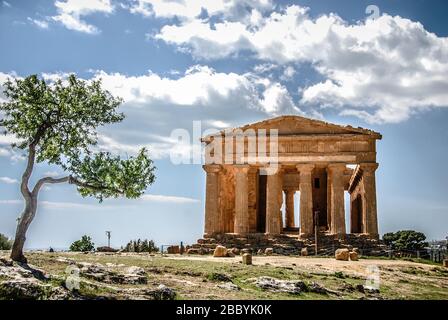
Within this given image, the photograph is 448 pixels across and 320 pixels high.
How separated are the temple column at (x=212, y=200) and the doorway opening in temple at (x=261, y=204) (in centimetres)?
781

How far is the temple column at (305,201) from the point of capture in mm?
44094

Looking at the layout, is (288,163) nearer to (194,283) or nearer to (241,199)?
(241,199)

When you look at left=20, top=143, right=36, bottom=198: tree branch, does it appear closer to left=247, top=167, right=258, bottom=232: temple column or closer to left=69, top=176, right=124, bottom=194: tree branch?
left=69, top=176, right=124, bottom=194: tree branch

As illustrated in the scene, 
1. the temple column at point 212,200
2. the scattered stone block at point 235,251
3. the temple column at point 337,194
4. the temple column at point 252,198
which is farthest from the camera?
A: the temple column at point 252,198

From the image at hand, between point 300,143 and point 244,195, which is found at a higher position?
point 300,143

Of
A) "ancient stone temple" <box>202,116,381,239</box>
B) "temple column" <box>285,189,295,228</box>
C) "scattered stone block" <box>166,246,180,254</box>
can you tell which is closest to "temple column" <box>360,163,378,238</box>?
"ancient stone temple" <box>202,116,381,239</box>

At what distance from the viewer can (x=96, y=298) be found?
575 inches

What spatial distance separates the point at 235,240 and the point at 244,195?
4.40 m

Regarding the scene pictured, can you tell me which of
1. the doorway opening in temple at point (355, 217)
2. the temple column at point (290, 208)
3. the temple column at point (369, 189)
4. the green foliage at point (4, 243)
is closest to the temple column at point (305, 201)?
the temple column at point (369, 189)

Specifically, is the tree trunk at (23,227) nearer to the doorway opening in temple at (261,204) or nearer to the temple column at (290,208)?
the doorway opening in temple at (261,204)
